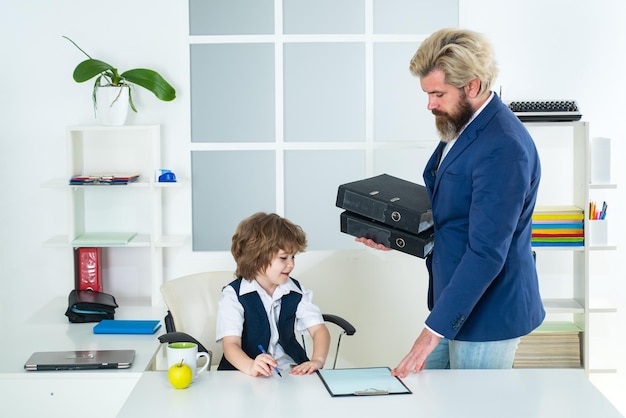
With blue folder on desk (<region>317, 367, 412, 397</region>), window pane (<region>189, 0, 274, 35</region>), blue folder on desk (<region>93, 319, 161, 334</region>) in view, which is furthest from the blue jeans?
window pane (<region>189, 0, 274, 35</region>)

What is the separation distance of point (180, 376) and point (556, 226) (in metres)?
2.20

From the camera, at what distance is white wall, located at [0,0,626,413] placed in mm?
3984

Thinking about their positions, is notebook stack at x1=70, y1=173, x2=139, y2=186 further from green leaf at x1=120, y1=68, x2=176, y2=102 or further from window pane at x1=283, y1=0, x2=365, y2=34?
window pane at x1=283, y1=0, x2=365, y2=34

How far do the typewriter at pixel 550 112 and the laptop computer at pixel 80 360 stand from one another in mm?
2030

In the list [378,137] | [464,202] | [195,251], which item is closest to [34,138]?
[195,251]

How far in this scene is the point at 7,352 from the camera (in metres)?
3.10

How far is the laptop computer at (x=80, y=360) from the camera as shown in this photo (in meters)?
2.89

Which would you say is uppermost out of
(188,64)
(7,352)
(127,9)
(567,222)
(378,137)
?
(127,9)

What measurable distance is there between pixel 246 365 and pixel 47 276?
193 centimetres

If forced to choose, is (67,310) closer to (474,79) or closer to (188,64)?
(188,64)

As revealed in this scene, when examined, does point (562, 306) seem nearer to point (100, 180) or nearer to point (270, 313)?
point (270, 313)

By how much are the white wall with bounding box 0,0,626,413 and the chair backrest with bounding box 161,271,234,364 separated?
76 centimetres

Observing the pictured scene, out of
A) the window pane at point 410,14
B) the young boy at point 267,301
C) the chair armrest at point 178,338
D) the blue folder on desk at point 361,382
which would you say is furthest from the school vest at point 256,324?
the window pane at point 410,14

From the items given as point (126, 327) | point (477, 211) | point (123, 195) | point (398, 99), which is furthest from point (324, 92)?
point (477, 211)
